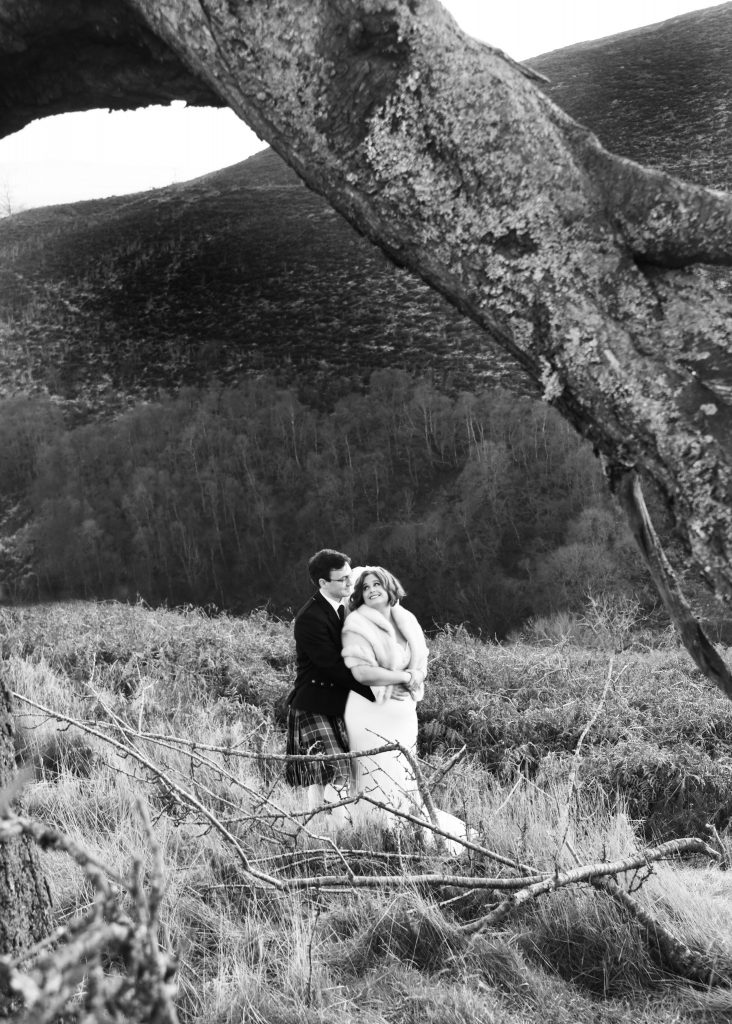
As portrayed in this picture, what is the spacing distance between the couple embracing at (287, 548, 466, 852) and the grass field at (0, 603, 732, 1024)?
0.95ft

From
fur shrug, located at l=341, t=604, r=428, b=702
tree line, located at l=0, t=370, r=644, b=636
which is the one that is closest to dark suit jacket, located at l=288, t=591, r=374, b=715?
fur shrug, located at l=341, t=604, r=428, b=702

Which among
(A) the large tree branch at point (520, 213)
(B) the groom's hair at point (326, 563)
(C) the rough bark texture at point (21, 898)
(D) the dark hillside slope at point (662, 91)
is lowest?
(B) the groom's hair at point (326, 563)

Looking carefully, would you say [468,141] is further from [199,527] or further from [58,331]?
[58,331]

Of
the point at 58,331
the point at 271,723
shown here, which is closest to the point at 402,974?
the point at 271,723

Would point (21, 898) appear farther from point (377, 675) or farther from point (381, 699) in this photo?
point (381, 699)

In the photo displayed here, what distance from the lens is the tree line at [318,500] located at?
1183 cm

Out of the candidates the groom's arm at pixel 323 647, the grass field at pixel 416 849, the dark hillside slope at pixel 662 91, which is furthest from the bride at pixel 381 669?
the dark hillside slope at pixel 662 91

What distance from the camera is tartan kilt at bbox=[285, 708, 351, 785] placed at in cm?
498

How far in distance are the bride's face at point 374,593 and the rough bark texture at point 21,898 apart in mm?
2839

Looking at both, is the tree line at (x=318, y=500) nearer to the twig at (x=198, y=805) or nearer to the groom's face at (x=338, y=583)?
the groom's face at (x=338, y=583)

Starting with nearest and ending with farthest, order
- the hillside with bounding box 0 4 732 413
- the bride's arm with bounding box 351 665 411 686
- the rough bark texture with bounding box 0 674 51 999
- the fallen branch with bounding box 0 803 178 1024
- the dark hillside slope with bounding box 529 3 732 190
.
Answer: the fallen branch with bounding box 0 803 178 1024 < the rough bark texture with bounding box 0 674 51 999 < the bride's arm with bounding box 351 665 411 686 < the hillside with bounding box 0 4 732 413 < the dark hillside slope with bounding box 529 3 732 190

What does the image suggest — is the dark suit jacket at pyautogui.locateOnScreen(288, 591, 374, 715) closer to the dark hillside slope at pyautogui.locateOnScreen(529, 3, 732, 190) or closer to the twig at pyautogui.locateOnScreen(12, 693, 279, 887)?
the twig at pyautogui.locateOnScreen(12, 693, 279, 887)

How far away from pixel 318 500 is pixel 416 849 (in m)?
9.36

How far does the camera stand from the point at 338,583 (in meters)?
5.05
